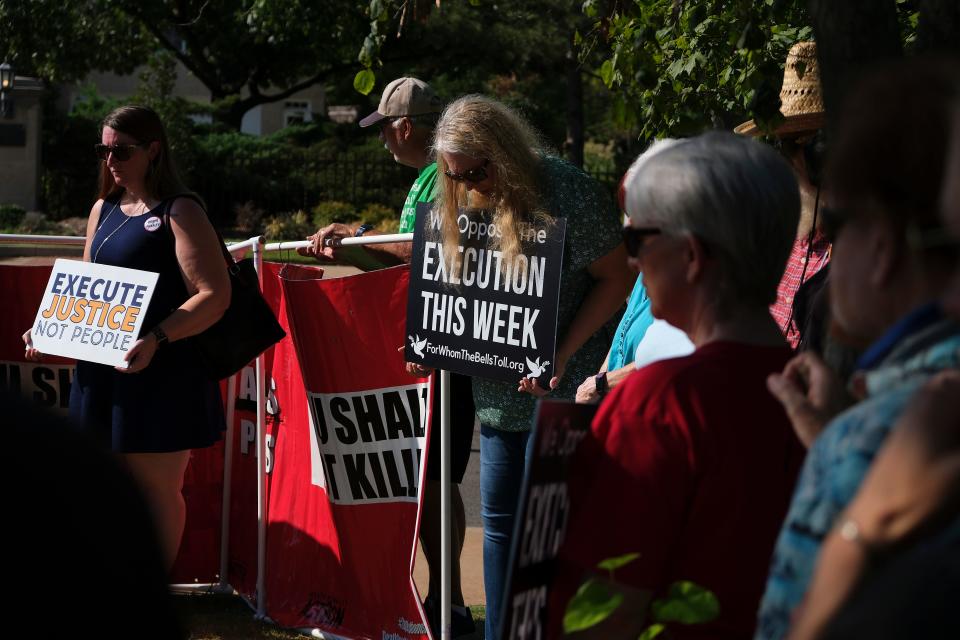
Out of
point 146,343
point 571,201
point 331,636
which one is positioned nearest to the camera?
point 571,201

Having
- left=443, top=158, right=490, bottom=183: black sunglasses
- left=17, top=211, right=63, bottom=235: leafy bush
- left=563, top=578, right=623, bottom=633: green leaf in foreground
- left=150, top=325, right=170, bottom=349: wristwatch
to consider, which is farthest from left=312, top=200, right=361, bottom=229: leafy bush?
left=563, top=578, right=623, bottom=633: green leaf in foreground

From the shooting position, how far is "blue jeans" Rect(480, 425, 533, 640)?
3844 millimetres

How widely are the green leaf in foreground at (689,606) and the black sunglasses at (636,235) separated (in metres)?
0.57

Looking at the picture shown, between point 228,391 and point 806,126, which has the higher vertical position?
point 806,126

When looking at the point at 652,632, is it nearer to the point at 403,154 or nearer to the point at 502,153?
the point at 502,153

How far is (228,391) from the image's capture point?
5.18m

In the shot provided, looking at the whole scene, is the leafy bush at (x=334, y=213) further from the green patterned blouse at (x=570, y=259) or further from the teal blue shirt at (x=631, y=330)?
the teal blue shirt at (x=631, y=330)

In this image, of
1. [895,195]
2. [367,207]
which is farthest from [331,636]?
[367,207]

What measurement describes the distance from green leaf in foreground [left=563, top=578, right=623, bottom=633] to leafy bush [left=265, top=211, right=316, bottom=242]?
72.9 feet

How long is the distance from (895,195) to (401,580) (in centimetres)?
338

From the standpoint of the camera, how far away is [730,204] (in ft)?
6.37

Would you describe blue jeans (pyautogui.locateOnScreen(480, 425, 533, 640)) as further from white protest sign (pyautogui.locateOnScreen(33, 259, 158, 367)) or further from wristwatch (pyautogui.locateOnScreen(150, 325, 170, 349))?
white protest sign (pyautogui.locateOnScreen(33, 259, 158, 367))

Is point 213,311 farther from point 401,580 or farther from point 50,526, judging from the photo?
point 50,526

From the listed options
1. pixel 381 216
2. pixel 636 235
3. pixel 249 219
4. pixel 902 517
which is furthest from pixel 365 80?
pixel 249 219
